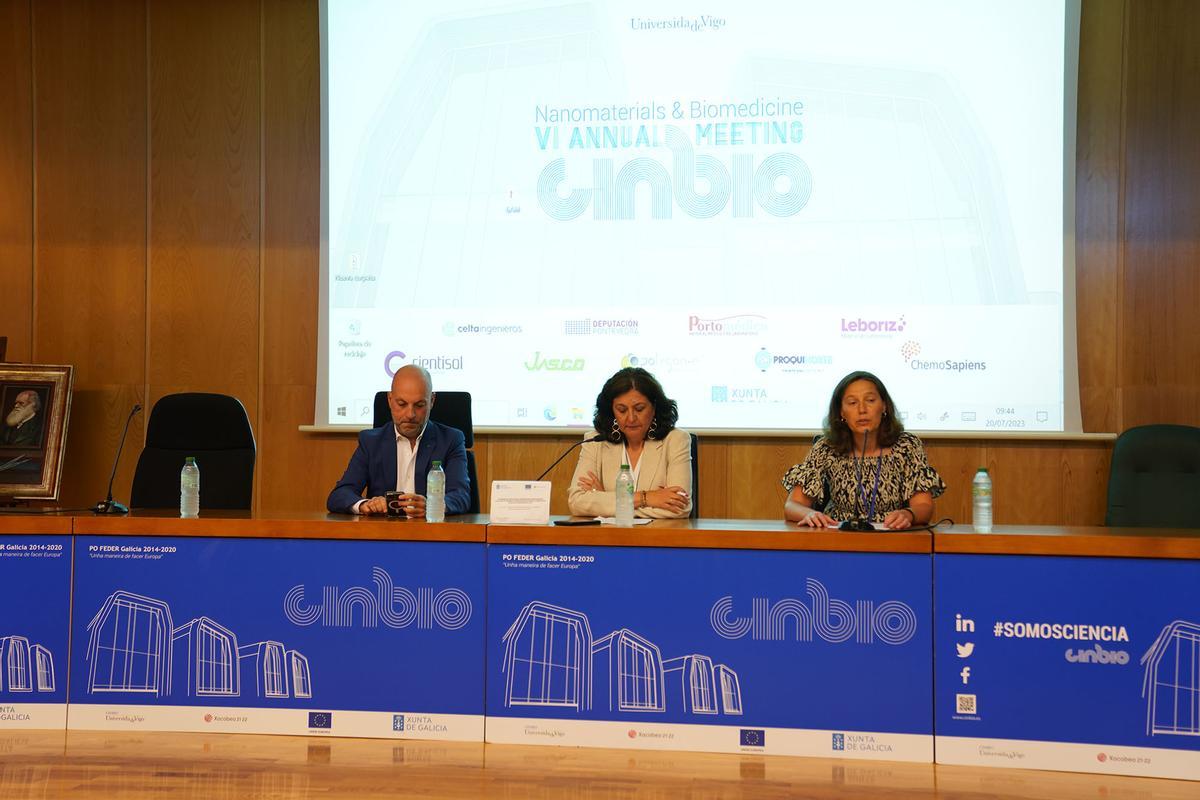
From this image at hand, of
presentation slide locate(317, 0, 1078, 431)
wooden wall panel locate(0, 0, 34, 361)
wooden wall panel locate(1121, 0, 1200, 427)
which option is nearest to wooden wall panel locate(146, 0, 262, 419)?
presentation slide locate(317, 0, 1078, 431)

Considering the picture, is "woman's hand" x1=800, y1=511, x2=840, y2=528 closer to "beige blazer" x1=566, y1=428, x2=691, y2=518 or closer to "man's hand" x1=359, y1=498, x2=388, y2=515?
"beige blazer" x1=566, y1=428, x2=691, y2=518

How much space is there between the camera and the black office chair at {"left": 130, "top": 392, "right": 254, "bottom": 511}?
392 centimetres

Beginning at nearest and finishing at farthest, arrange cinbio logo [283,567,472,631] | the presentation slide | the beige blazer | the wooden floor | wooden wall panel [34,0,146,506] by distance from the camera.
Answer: the wooden floor
cinbio logo [283,567,472,631]
the beige blazer
the presentation slide
wooden wall panel [34,0,146,506]

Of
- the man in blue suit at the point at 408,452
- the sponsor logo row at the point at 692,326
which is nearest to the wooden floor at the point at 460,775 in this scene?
the man in blue suit at the point at 408,452

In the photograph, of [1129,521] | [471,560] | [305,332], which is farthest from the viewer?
[305,332]

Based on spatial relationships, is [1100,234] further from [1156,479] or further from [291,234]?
[291,234]

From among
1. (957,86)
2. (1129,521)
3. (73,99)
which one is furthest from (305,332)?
(1129,521)

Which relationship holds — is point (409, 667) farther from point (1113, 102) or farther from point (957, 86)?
point (1113, 102)

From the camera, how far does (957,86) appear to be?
4551 millimetres

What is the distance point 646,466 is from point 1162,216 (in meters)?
2.70

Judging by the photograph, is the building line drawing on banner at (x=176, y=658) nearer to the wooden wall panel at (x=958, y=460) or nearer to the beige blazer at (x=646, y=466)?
the beige blazer at (x=646, y=466)

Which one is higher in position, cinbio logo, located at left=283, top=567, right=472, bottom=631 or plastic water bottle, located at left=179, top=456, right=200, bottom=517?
plastic water bottle, located at left=179, top=456, right=200, bottom=517

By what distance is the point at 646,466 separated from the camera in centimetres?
355

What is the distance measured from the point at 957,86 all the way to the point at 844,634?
2766 mm
